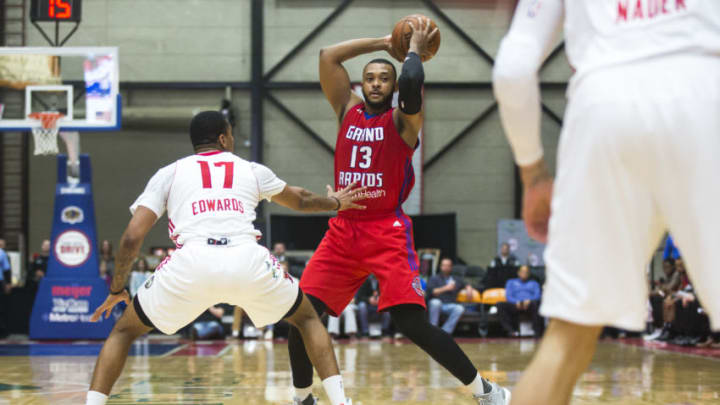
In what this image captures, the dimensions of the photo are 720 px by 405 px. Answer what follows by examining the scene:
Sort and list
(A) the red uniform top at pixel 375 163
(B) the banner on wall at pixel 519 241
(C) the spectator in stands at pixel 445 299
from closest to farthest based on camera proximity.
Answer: (A) the red uniform top at pixel 375 163 → (C) the spectator in stands at pixel 445 299 → (B) the banner on wall at pixel 519 241

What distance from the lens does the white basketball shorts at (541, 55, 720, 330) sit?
6.23 feet

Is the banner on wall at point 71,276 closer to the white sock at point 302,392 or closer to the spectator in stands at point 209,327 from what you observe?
the spectator in stands at point 209,327

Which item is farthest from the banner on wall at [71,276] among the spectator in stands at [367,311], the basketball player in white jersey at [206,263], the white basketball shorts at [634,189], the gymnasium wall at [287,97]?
the white basketball shorts at [634,189]

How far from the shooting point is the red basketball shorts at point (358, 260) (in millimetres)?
4320

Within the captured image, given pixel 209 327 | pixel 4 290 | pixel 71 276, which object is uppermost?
pixel 71 276

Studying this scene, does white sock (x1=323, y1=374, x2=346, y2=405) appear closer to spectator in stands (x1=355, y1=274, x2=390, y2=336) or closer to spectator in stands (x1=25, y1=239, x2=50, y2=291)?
spectator in stands (x1=355, y1=274, x2=390, y2=336)

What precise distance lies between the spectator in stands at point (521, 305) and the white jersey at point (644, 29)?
11139mm

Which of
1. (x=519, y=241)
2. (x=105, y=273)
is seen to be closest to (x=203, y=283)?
(x=105, y=273)

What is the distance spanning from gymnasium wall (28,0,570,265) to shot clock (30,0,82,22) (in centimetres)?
560

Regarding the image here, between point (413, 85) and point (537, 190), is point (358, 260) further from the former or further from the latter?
point (537, 190)

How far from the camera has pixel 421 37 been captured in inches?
167

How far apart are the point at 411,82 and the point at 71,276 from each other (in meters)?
8.87

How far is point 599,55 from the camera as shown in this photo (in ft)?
6.75

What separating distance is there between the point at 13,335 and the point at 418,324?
10335mm
